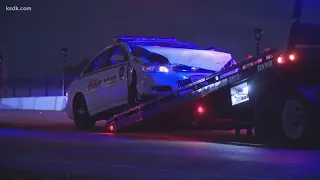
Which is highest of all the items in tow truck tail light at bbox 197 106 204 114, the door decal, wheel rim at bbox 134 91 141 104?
the door decal

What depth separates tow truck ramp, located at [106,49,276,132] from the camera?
359 inches

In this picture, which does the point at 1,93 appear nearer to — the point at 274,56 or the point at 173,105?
the point at 173,105

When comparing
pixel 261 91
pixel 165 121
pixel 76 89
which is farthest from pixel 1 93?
pixel 261 91

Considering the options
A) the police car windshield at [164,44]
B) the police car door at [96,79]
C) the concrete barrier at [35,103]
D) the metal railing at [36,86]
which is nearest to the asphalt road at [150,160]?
the police car door at [96,79]

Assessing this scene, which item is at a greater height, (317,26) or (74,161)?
(317,26)

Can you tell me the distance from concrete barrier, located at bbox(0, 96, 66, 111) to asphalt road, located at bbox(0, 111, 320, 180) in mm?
17427

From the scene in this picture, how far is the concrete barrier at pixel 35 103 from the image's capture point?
27.8 meters

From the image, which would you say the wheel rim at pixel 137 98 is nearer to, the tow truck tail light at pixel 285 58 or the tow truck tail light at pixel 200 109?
the tow truck tail light at pixel 200 109

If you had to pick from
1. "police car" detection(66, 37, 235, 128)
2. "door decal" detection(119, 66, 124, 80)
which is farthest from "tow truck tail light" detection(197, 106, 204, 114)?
"door decal" detection(119, 66, 124, 80)

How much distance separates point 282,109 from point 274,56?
2.71 ft

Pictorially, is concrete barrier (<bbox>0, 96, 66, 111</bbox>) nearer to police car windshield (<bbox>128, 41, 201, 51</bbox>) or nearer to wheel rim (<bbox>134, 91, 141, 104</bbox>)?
police car windshield (<bbox>128, 41, 201, 51</bbox>)

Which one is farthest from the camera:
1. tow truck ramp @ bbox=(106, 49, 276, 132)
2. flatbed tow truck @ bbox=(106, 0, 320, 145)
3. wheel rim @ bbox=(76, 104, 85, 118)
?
→ wheel rim @ bbox=(76, 104, 85, 118)

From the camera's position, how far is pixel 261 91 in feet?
28.9

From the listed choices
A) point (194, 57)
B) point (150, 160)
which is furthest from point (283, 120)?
point (194, 57)
